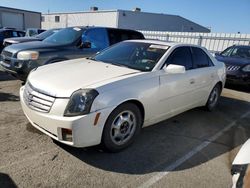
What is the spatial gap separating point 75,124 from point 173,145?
1766 mm

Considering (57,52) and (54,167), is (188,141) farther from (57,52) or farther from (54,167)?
(57,52)

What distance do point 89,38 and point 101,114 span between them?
4.48 meters

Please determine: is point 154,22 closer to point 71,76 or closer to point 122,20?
point 122,20

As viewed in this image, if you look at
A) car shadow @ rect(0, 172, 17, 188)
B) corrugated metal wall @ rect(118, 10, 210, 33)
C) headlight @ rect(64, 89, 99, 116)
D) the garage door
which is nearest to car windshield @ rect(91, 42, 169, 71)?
headlight @ rect(64, 89, 99, 116)

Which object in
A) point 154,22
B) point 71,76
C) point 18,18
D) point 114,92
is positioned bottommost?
point 114,92

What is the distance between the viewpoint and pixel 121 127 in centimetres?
353

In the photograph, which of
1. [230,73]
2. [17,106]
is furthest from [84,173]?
[230,73]

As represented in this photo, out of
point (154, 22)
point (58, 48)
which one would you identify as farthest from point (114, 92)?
point (154, 22)

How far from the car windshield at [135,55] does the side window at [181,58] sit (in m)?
0.18

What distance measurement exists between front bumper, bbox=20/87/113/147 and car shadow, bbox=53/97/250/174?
1.23 ft

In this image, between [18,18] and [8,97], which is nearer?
[8,97]

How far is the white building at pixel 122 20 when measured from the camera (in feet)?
89.8

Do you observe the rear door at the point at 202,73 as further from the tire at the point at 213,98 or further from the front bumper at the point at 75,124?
the front bumper at the point at 75,124

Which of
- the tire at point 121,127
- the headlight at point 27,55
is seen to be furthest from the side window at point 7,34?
the tire at point 121,127
